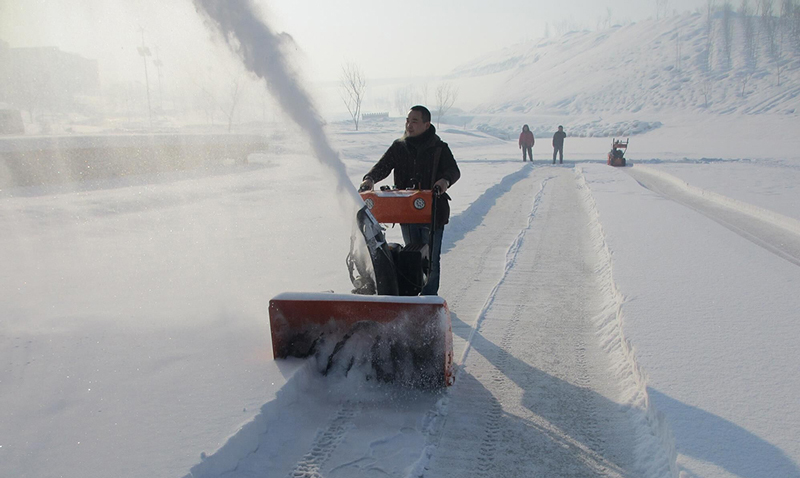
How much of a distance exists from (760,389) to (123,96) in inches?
887

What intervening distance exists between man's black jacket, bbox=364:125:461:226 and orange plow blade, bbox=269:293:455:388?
1215 millimetres

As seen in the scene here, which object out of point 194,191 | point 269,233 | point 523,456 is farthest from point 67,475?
point 194,191

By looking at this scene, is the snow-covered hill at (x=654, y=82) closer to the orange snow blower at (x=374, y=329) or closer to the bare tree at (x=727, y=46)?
the bare tree at (x=727, y=46)

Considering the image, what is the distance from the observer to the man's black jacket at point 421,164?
15.2 feet

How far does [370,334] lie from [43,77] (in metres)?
17.7

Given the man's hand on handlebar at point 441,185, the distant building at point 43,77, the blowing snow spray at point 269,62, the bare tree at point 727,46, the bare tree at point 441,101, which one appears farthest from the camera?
the bare tree at point 727,46

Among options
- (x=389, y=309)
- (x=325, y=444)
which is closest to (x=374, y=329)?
(x=389, y=309)

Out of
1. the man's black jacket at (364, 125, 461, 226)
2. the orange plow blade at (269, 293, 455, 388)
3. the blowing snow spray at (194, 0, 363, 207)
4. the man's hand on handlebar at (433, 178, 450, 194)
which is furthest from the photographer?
the man's black jacket at (364, 125, 461, 226)

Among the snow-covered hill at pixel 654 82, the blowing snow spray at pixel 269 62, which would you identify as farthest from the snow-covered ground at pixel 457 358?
the snow-covered hill at pixel 654 82

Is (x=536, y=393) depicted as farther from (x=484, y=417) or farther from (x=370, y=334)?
(x=370, y=334)

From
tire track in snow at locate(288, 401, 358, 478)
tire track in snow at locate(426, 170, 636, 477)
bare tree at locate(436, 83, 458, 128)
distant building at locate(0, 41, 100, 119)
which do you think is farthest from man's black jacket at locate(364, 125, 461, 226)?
bare tree at locate(436, 83, 458, 128)

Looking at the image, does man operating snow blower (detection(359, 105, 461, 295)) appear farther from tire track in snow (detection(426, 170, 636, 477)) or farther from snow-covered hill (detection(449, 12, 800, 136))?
snow-covered hill (detection(449, 12, 800, 136))

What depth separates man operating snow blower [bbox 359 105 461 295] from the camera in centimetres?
455

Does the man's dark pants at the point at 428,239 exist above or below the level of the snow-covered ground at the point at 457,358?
above
